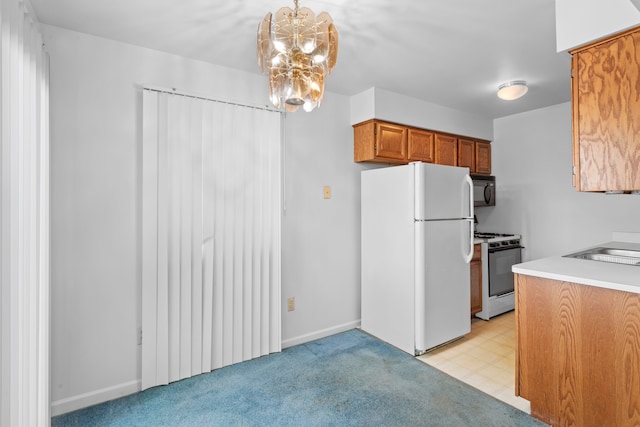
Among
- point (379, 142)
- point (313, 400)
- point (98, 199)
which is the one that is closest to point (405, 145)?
point (379, 142)

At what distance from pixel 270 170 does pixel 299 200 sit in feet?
1.32

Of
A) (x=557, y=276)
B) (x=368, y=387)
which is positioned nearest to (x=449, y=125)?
(x=557, y=276)

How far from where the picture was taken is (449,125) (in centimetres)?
359

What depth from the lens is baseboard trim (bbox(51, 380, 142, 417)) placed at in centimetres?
195

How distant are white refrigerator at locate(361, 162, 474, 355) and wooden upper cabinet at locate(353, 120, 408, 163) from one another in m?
0.19

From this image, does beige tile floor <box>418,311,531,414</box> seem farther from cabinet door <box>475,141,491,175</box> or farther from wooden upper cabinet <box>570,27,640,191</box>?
cabinet door <box>475,141,491,175</box>

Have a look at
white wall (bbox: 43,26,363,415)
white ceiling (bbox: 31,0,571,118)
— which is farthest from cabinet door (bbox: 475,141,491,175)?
white wall (bbox: 43,26,363,415)

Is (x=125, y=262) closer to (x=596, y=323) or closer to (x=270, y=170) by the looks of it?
(x=270, y=170)

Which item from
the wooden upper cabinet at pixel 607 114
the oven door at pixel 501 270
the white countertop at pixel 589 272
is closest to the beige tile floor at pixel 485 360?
the oven door at pixel 501 270

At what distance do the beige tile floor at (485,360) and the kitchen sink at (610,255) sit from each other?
0.96 metres

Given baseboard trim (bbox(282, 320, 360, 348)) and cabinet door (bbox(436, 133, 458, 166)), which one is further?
cabinet door (bbox(436, 133, 458, 166))

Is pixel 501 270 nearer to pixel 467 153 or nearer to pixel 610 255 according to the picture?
pixel 610 255

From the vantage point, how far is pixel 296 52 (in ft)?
4.80

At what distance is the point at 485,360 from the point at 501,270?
4.32 feet
